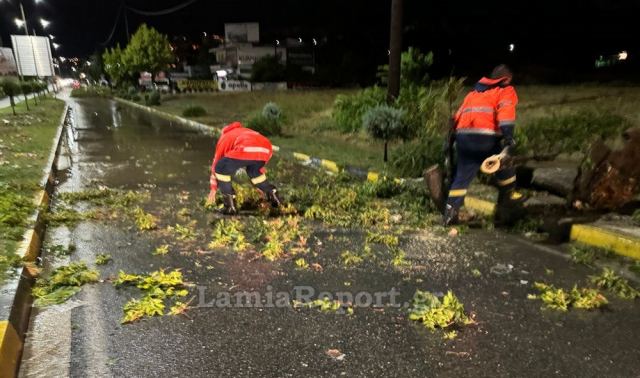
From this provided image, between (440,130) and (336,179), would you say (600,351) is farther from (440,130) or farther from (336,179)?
(440,130)

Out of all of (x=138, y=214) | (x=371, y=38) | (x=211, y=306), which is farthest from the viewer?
(x=371, y=38)

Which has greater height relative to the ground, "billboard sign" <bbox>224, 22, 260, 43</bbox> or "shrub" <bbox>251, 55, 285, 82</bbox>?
"billboard sign" <bbox>224, 22, 260, 43</bbox>

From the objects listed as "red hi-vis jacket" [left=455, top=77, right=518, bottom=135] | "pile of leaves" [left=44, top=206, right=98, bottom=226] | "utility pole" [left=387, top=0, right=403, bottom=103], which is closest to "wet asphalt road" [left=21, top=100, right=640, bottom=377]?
"pile of leaves" [left=44, top=206, right=98, bottom=226]

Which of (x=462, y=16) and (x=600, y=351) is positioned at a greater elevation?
(x=462, y=16)

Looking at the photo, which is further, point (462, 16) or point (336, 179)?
point (462, 16)

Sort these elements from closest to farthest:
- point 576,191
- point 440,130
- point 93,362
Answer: point 93,362 < point 576,191 < point 440,130

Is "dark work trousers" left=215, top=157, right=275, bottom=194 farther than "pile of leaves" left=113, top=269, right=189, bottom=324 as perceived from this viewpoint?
Yes

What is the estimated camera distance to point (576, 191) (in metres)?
6.27

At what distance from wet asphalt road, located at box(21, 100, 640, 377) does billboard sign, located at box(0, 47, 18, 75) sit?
34811 mm

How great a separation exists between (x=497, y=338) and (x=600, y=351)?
709 mm

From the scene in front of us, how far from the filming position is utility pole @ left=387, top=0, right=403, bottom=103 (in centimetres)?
1145

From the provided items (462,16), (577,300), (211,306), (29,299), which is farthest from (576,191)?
(462,16)

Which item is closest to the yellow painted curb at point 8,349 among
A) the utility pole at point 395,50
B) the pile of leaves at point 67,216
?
the pile of leaves at point 67,216

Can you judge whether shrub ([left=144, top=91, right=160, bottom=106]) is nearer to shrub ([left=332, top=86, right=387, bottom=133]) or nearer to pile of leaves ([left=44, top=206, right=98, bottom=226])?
shrub ([left=332, top=86, right=387, bottom=133])
